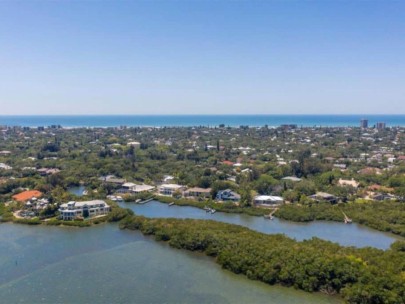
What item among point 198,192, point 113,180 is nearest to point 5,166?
point 113,180

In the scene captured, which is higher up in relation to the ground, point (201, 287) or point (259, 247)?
point (259, 247)

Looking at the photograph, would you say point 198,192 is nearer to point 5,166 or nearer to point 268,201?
point 268,201

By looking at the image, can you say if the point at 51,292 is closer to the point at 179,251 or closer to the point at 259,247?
the point at 179,251

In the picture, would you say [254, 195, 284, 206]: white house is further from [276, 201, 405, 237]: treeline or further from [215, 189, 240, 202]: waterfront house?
[215, 189, 240, 202]: waterfront house

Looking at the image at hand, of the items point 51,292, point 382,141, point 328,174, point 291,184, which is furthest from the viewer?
point 382,141

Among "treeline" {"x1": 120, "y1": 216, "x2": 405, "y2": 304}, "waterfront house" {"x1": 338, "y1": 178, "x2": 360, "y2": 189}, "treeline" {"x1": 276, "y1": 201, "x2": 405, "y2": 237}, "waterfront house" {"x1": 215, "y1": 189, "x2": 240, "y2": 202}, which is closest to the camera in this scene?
"treeline" {"x1": 120, "y1": 216, "x2": 405, "y2": 304}

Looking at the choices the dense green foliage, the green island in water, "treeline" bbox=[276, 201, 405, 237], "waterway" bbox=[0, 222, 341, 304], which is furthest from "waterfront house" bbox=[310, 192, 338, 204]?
"waterway" bbox=[0, 222, 341, 304]

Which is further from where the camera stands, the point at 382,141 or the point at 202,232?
the point at 382,141

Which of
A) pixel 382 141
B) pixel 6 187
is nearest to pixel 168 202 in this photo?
pixel 6 187

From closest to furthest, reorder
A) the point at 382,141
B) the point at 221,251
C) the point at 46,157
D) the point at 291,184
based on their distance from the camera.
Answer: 1. the point at 221,251
2. the point at 291,184
3. the point at 46,157
4. the point at 382,141
